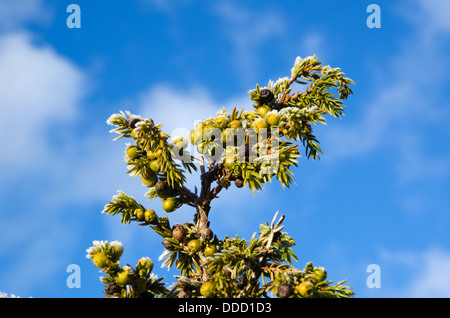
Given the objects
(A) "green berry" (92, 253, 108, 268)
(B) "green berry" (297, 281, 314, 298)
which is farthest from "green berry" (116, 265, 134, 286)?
(B) "green berry" (297, 281, 314, 298)

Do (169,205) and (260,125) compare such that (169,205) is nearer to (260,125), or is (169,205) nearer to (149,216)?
(149,216)

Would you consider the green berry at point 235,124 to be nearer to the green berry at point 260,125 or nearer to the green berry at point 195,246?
the green berry at point 260,125

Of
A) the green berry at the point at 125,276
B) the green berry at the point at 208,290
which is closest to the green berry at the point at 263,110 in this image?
the green berry at the point at 208,290

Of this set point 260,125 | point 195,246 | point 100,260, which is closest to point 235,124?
point 260,125

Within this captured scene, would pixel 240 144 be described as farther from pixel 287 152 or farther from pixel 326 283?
pixel 326 283

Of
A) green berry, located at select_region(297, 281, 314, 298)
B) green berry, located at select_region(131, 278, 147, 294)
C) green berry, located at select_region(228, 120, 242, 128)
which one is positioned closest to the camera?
green berry, located at select_region(297, 281, 314, 298)

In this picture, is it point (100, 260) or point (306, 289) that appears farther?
point (100, 260)

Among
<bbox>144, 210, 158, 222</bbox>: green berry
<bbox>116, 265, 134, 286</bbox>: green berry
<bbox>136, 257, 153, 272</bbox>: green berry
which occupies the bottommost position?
<bbox>116, 265, 134, 286</bbox>: green berry

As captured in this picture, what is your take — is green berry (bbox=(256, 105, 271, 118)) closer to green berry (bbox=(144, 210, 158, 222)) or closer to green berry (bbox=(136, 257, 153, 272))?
green berry (bbox=(144, 210, 158, 222))
